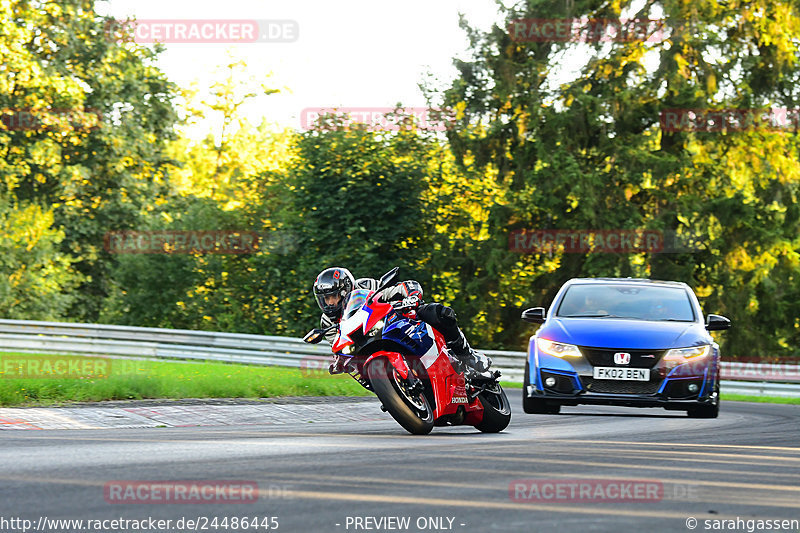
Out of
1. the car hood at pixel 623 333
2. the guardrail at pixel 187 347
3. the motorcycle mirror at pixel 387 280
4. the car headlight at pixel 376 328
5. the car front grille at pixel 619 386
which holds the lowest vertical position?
the guardrail at pixel 187 347

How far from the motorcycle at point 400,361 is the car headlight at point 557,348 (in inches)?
92.4

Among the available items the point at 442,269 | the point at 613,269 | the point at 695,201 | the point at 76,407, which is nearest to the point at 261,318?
the point at 442,269

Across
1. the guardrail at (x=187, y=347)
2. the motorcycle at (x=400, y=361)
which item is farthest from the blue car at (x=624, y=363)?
the guardrail at (x=187, y=347)

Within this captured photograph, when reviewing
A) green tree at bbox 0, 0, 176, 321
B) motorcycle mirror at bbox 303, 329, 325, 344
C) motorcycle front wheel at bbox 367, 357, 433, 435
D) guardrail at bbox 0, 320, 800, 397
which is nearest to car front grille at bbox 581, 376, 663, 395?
motorcycle front wheel at bbox 367, 357, 433, 435

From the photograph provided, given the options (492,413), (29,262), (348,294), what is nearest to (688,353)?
(492,413)

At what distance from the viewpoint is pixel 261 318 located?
37.0 meters

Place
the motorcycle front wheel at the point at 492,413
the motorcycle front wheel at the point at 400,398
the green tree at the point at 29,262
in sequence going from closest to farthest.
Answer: the motorcycle front wheel at the point at 400,398 < the motorcycle front wheel at the point at 492,413 < the green tree at the point at 29,262

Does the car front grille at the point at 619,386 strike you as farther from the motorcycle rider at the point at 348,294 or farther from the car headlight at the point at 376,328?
the car headlight at the point at 376,328

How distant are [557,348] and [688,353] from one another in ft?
4.99

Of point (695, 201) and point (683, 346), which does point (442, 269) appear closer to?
point (695, 201)

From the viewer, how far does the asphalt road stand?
20.5 feet

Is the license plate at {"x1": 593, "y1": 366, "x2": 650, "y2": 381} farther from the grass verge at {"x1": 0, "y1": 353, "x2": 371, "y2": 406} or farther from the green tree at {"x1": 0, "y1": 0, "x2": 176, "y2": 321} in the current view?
the green tree at {"x1": 0, "y1": 0, "x2": 176, "y2": 321}

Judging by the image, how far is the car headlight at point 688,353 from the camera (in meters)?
13.6

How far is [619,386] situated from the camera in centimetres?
1349
